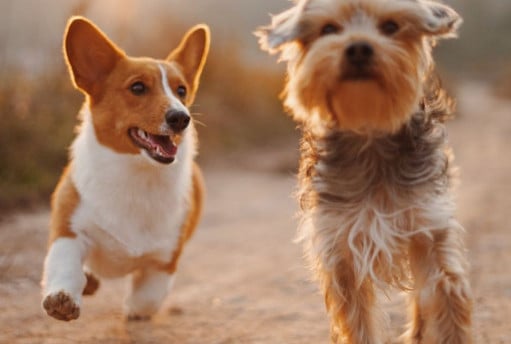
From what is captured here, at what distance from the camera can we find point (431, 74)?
446cm

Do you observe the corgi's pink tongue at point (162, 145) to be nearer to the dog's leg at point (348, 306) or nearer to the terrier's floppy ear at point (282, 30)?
the terrier's floppy ear at point (282, 30)

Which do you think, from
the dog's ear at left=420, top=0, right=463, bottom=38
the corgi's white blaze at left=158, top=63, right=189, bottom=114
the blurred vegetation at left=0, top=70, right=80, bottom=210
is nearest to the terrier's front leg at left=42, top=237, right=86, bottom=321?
the corgi's white blaze at left=158, top=63, right=189, bottom=114

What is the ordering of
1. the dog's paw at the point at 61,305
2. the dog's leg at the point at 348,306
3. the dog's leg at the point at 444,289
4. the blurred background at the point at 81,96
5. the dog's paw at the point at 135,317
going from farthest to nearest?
the blurred background at the point at 81,96, the dog's paw at the point at 135,317, the dog's paw at the point at 61,305, the dog's leg at the point at 348,306, the dog's leg at the point at 444,289

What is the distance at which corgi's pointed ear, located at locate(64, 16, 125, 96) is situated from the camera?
17.7ft

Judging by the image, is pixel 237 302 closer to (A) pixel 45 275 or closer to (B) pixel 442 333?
(A) pixel 45 275

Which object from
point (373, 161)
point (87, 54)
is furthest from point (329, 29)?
point (87, 54)

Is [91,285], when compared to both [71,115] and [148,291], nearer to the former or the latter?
[148,291]

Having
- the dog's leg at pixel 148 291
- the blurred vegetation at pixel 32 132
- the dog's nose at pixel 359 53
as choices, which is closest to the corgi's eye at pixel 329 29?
the dog's nose at pixel 359 53

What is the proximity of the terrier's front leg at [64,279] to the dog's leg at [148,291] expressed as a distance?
0.56 metres

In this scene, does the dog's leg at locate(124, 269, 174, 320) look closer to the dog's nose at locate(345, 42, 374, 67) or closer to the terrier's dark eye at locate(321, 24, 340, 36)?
the terrier's dark eye at locate(321, 24, 340, 36)

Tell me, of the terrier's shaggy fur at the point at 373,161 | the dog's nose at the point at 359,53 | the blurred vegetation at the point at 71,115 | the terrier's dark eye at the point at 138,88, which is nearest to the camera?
the dog's nose at the point at 359,53

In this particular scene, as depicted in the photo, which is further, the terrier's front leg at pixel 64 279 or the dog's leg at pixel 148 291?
the dog's leg at pixel 148 291

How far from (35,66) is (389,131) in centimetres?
868

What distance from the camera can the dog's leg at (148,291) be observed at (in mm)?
5352
